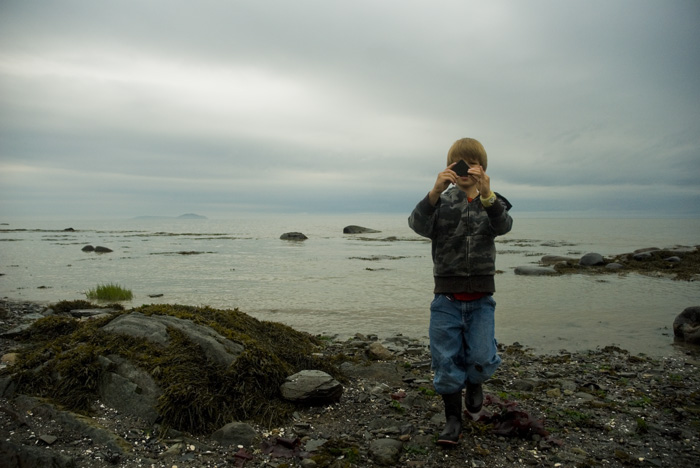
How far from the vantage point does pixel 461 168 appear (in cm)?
440

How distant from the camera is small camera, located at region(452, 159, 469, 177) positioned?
14.4ft

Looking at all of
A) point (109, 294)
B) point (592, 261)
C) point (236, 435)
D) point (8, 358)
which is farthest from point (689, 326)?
point (109, 294)

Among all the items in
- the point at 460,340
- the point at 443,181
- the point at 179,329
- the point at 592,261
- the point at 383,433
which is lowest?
the point at 383,433

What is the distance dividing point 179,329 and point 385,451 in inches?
124

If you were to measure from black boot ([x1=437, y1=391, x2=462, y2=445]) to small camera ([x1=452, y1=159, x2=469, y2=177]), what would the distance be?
211 centimetres

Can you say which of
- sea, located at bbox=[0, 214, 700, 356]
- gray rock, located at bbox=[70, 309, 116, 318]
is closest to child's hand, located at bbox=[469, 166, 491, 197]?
sea, located at bbox=[0, 214, 700, 356]

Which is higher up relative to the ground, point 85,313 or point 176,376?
point 176,376

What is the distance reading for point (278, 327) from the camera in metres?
8.47

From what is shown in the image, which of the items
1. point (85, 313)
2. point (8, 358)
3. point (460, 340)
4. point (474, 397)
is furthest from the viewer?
point (85, 313)

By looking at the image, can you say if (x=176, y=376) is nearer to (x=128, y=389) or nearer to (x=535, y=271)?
(x=128, y=389)

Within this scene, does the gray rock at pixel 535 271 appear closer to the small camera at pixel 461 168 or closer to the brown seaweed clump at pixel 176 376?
the brown seaweed clump at pixel 176 376

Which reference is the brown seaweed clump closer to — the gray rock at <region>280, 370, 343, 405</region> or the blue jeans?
the gray rock at <region>280, 370, 343, 405</region>

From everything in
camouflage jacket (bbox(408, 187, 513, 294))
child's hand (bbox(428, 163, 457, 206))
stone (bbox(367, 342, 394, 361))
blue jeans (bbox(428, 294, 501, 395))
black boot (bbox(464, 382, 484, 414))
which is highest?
child's hand (bbox(428, 163, 457, 206))

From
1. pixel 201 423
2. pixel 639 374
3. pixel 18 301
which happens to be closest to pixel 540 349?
pixel 639 374
